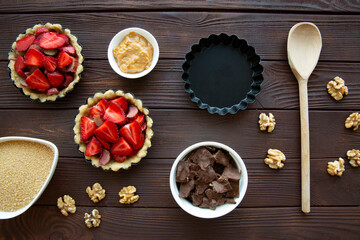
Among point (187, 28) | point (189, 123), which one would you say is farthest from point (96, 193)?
point (187, 28)

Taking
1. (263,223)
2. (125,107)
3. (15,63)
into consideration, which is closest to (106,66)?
(125,107)

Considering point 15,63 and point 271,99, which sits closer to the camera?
point 15,63

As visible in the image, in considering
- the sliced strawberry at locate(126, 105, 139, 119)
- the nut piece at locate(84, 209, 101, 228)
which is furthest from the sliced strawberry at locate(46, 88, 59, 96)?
the nut piece at locate(84, 209, 101, 228)

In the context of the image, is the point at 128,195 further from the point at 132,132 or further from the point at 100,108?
the point at 100,108

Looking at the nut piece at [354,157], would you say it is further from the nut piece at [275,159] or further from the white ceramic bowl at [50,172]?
the white ceramic bowl at [50,172]

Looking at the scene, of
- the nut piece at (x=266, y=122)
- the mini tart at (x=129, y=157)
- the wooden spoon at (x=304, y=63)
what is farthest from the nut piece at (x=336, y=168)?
the mini tart at (x=129, y=157)

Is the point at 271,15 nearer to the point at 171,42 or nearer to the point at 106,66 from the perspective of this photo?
the point at 171,42

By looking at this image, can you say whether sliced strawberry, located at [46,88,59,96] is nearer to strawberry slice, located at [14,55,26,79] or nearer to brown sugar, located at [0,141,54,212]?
strawberry slice, located at [14,55,26,79]
